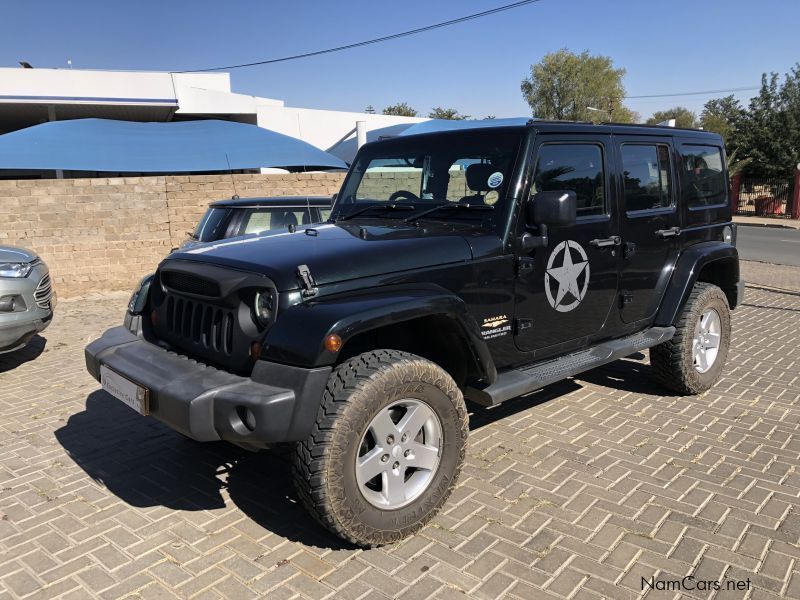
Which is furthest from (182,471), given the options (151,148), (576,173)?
(151,148)

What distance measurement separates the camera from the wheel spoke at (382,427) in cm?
297

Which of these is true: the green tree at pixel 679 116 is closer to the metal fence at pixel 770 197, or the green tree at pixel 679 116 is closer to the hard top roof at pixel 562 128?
the metal fence at pixel 770 197

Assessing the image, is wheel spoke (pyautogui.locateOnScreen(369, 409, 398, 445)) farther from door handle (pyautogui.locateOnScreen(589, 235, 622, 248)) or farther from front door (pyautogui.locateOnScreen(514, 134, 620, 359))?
door handle (pyautogui.locateOnScreen(589, 235, 622, 248))

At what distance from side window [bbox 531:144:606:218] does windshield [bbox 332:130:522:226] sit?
0.76 feet

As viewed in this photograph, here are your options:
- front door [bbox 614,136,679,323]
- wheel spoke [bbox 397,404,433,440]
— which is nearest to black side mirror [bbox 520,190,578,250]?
front door [bbox 614,136,679,323]

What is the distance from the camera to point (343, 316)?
2.76 m

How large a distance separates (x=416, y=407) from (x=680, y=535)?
58.4 inches

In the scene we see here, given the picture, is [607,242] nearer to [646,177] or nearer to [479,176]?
[646,177]

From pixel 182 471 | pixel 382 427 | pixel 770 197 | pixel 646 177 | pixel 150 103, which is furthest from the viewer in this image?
pixel 770 197

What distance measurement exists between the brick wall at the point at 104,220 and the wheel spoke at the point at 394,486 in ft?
30.6

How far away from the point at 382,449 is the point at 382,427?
4.3 inches

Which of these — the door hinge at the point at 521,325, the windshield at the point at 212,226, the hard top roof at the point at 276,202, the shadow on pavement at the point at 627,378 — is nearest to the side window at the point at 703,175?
the shadow on pavement at the point at 627,378

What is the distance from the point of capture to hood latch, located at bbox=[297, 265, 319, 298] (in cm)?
290

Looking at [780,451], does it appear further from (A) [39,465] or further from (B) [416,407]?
(A) [39,465]
